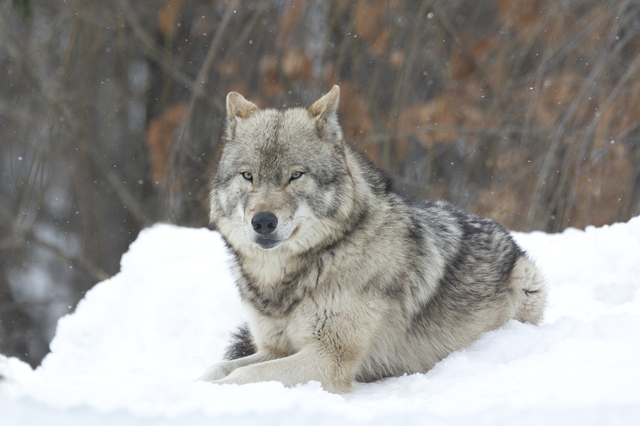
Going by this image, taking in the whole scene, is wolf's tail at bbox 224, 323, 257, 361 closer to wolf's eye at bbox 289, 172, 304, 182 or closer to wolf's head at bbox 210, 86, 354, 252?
wolf's head at bbox 210, 86, 354, 252

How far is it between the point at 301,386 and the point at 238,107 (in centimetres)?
159

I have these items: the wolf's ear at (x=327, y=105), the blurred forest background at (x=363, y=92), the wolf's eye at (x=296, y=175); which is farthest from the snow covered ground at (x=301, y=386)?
the wolf's ear at (x=327, y=105)

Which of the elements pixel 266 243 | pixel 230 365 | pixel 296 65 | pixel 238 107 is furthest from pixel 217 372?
pixel 296 65

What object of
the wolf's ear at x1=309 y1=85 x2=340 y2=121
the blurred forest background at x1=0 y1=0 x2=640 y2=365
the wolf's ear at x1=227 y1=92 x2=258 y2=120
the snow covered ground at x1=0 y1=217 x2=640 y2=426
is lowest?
the snow covered ground at x1=0 y1=217 x2=640 y2=426

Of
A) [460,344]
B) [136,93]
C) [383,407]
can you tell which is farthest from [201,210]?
[383,407]

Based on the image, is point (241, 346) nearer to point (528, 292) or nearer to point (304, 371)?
point (304, 371)

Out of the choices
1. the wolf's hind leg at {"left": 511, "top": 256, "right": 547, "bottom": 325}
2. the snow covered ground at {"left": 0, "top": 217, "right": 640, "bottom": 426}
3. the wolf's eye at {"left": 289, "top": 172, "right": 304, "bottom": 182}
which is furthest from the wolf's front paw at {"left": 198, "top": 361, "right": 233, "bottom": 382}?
the wolf's hind leg at {"left": 511, "top": 256, "right": 547, "bottom": 325}

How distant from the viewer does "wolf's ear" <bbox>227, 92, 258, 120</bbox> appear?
3.52m

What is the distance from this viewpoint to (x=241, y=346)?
3.83 metres

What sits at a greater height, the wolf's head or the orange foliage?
the orange foliage

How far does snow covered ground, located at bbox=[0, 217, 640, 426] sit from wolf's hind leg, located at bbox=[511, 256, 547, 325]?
0.18m

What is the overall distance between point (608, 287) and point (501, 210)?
2076mm

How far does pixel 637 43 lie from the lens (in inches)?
229

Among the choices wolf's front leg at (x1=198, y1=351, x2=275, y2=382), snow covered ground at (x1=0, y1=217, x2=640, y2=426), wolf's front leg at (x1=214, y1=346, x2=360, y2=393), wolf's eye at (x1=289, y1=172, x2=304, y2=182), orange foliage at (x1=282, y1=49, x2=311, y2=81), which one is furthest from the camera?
orange foliage at (x1=282, y1=49, x2=311, y2=81)
